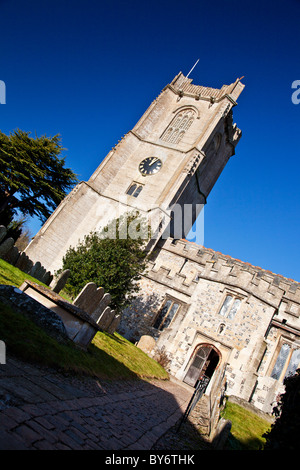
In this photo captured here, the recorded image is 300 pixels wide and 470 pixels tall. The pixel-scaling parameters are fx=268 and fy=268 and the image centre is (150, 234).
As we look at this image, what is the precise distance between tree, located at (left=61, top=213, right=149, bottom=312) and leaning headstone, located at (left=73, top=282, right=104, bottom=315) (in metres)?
3.64

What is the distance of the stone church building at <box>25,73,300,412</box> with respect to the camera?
14652 millimetres

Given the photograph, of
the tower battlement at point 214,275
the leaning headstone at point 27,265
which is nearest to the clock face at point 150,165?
the tower battlement at point 214,275

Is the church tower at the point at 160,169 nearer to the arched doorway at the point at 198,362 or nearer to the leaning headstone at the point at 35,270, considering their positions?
the leaning headstone at the point at 35,270

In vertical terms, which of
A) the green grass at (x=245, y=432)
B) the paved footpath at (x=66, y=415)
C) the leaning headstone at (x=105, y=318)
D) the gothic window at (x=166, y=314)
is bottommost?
the paved footpath at (x=66, y=415)

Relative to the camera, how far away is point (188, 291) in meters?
18.2


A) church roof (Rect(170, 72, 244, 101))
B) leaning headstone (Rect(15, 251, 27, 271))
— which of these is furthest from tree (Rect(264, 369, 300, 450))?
church roof (Rect(170, 72, 244, 101))

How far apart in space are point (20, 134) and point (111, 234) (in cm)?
1421

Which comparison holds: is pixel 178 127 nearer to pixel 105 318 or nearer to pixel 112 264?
pixel 112 264

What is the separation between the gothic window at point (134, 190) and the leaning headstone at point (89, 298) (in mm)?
14699

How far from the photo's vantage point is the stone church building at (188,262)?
48.1ft

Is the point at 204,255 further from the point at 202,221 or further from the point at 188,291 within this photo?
the point at 202,221

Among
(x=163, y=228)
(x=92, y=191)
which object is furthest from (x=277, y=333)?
(x=92, y=191)

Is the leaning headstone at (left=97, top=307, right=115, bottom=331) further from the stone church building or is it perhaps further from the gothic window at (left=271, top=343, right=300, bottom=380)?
the gothic window at (left=271, top=343, right=300, bottom=380)

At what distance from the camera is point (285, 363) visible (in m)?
14.8
